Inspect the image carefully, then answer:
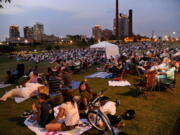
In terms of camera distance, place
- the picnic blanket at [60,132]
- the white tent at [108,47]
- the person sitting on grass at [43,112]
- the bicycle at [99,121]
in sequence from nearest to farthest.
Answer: the bicycle at [99,121], the person sitting on grass at [43,112], the picnic blanket at [60,132], the white tent at [108,47]

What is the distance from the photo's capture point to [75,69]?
43.2 feet

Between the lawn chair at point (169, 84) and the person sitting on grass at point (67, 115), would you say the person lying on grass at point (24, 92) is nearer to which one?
the person sitting on grass at point (67, 115)

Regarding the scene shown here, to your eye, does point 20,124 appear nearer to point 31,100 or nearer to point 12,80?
point 31,100

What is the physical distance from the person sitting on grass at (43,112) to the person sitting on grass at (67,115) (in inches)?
6.1

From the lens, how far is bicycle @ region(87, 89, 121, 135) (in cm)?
412

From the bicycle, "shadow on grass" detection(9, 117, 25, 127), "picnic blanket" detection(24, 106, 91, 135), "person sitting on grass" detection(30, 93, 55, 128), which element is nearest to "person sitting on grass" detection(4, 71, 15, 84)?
"shadow on grass" detection(9, 117, 25, 127)

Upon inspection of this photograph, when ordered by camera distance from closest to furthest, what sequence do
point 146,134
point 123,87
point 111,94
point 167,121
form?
1. point 146,134
2. point 167,121
3. point 111,94
4. point 123,87

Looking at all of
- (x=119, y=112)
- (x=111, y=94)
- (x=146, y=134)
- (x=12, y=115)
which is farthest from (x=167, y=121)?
(x=12, y=115)

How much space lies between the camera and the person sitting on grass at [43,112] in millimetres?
4414

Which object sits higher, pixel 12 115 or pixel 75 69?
pixel 75 69

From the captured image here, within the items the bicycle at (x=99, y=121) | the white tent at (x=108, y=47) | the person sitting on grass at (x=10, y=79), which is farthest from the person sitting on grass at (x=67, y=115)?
the white tent at (x=108, y=47)

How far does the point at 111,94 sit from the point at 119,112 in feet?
6.53

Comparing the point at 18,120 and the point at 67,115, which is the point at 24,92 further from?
the point at 67,115

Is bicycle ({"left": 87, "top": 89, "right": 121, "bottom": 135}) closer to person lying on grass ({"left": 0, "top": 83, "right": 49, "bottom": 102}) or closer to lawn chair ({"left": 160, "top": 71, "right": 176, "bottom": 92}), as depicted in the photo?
person lying on grass ({"left": 0, "top": 83, "right": 49, "bottom": 102})
